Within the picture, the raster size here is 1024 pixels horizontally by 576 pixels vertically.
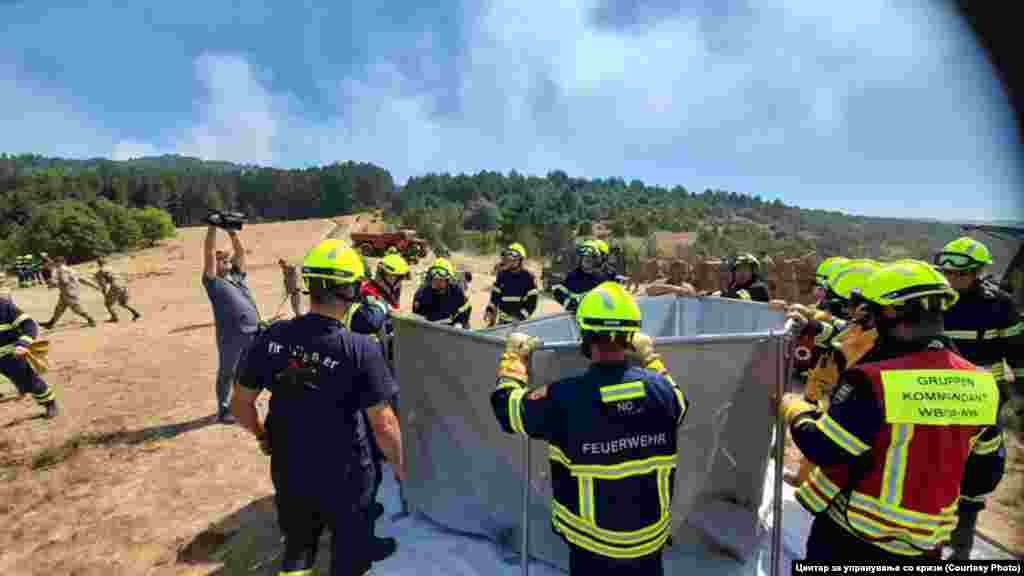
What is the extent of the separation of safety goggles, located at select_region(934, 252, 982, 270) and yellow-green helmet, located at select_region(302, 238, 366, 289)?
4019 mm

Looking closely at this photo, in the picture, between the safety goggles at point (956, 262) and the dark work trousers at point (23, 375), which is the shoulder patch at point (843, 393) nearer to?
the safety goggles at point (956, 262)

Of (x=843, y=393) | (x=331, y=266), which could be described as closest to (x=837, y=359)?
(x=843, y=393)

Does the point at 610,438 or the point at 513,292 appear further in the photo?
the point at 513,292

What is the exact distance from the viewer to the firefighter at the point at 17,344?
6.05 meters

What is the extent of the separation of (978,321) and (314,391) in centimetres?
440

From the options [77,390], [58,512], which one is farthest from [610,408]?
[77,390]

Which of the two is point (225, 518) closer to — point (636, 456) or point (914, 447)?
point (636, 456)

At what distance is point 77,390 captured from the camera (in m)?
8.02

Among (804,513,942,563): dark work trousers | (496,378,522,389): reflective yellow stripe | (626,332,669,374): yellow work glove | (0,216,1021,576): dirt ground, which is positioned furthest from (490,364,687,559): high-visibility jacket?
(0,216,1021,576): dirt ground

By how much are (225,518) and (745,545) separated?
4216mm

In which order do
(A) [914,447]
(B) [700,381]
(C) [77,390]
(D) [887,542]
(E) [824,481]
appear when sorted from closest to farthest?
(A) [914,447]
(D) [887,542]
(E) [824,481]
(B) [700,381]
(C) [77,390]

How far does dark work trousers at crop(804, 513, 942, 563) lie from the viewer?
2.02 meters

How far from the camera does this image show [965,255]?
3.45 meters

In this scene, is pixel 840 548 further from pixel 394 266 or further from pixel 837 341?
pixel 394 266
